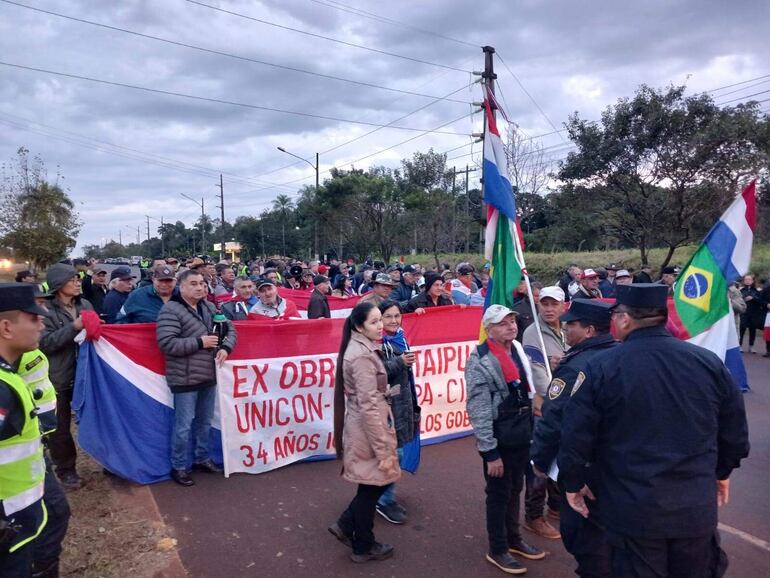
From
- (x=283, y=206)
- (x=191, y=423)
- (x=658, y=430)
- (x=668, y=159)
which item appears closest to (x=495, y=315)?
(x=658, y=430)

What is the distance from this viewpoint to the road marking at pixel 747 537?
156 inches

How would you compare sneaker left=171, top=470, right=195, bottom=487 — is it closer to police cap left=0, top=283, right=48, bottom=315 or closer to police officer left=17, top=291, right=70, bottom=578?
police officer left=17, top=291, right=70, bottom=578

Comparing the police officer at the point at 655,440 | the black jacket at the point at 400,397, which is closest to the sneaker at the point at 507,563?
the black jacket at the point at 400,397

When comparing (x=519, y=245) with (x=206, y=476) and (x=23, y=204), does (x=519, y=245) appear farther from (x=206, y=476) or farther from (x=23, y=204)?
(x=23, y=204)

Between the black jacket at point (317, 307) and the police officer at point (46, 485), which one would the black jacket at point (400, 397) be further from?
the black jacket at point (317, 307)

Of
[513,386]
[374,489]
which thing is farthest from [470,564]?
[513,386]

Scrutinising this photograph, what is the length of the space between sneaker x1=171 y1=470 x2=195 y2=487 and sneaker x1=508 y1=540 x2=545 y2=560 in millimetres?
2846

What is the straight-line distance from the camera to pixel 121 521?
168 inches

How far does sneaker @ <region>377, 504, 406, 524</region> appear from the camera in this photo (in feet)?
14.1

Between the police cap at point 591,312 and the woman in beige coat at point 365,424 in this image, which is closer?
the police cap at point 591,312

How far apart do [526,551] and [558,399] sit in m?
1.49

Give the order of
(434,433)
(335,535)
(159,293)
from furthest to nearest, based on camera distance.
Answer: (434,433), (159,293), (335,535)

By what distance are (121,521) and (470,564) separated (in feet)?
8.79

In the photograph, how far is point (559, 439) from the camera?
289 centimetres
